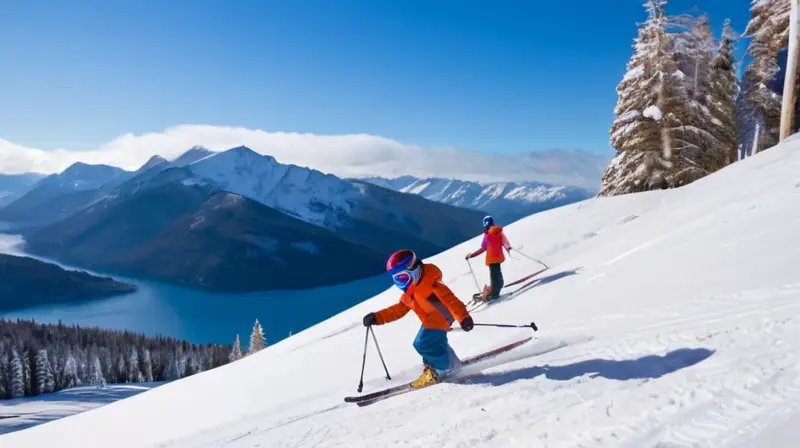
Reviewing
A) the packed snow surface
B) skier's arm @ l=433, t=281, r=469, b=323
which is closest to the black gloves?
skier's arm @ l=433, t=281, r=469, b=323

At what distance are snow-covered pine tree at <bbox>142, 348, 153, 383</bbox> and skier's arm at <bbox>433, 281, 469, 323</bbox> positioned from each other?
87516 millimetres

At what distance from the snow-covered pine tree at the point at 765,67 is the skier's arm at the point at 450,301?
92.9 feet

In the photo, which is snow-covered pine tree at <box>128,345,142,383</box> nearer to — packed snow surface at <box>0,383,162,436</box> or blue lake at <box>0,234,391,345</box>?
packed snow surface at <box>0,383,162,436</box>

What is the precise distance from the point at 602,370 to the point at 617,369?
0.17 m

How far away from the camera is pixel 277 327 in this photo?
447 ft

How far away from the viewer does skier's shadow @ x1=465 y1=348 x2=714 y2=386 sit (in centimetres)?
534

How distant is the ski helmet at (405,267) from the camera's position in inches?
254

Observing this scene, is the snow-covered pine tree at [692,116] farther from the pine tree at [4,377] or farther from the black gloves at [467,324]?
the pine tree at [4,377]

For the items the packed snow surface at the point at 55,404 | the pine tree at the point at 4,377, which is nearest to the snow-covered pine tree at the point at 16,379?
the pine tree at the point at 4,377

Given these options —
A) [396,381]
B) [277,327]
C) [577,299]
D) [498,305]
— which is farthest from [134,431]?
[277,327]

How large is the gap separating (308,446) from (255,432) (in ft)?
5.40

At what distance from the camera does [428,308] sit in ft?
21.8

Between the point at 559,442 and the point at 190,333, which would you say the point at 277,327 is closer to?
the point at 190,333

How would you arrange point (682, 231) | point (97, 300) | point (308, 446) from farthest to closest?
point (97, 300) → point (682, 231) → point (308, 446)
